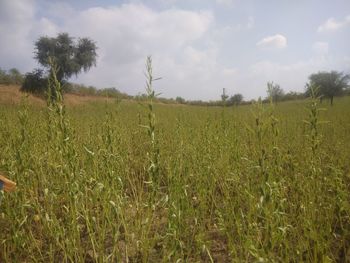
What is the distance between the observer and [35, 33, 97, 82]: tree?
86.2ft

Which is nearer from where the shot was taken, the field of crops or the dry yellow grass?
the field of crops

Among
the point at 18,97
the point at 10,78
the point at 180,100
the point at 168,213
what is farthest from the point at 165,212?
the point at 180,100

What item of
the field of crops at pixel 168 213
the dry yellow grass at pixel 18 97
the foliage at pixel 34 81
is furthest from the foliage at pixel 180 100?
the field of crops at pixel 168 213

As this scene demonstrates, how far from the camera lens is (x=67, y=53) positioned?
27.7 metres

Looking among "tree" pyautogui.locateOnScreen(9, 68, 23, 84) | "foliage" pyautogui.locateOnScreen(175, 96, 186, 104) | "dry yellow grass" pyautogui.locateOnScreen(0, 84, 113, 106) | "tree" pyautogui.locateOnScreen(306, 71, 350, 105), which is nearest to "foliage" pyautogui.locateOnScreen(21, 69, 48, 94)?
"dry yellow grass" pyautogui.locateOnScreen(0, 84, 113, 106)

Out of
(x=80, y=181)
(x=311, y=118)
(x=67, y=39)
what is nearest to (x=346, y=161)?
(x=311, y=118)

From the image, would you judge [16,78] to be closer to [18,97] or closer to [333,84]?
[18,97]

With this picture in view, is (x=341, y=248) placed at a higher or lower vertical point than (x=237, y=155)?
lower

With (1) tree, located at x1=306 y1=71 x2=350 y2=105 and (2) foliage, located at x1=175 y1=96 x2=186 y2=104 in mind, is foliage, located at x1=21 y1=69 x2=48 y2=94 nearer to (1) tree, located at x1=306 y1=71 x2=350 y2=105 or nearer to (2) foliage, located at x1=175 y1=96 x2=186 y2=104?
(2) foliage, located at x1=175 y1=96 x2=186 y2=104

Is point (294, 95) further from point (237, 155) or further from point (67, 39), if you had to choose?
point (237, 155)

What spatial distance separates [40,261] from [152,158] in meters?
1.63

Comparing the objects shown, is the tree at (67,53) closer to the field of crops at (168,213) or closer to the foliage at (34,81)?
the foliage at (34,81)

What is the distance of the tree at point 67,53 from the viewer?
26.3 meters

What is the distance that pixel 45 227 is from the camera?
2.85m
